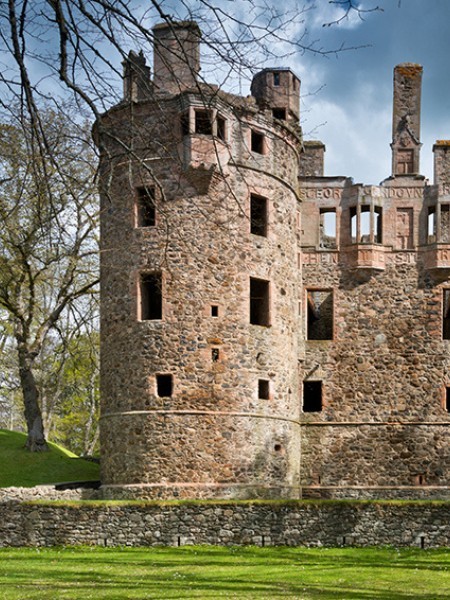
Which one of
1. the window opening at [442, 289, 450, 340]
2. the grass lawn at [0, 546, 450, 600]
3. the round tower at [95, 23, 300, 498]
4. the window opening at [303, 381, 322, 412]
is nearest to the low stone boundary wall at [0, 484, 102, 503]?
the round tower at [95, 23, 300, 498]

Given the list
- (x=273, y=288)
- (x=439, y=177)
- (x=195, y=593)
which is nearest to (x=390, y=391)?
(x=273, y=288)

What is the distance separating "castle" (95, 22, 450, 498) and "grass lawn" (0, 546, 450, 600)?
15.6 feet

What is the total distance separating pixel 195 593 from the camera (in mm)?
11477

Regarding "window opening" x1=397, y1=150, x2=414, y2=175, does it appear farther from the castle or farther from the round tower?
the round tower

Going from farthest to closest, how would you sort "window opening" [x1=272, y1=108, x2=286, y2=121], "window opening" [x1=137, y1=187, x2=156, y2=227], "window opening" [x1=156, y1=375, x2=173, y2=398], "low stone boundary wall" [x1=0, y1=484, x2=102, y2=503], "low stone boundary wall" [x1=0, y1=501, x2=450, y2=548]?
1. "window opening" [x1=272, y1=108, x2=286, y2=121]
2. "window opening" [x1=137, y1=187, x2=156, y2=227]
3. "window opening" [x1=156, y1=375, x2=173, y2=398]
4. "low stone boundary wall" [x1=0, y1=484, x2=102, y2=503]
5. "low stone boundary wall" [x1=0, y1=501, x2=450, y2=548]

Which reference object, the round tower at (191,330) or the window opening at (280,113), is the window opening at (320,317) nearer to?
the round tower at (191,330)

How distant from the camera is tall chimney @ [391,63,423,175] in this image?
2667 centimetres

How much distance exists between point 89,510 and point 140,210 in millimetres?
8282

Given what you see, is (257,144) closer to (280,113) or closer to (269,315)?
(280,113)

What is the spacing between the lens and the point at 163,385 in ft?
70.6

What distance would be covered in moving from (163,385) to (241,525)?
16.7 ft

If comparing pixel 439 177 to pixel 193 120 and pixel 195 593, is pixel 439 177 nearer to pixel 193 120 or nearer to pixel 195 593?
pixel 193 120

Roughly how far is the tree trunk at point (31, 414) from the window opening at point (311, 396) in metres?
8.12

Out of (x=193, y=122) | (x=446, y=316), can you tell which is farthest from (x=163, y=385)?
(x=446, y=316)
